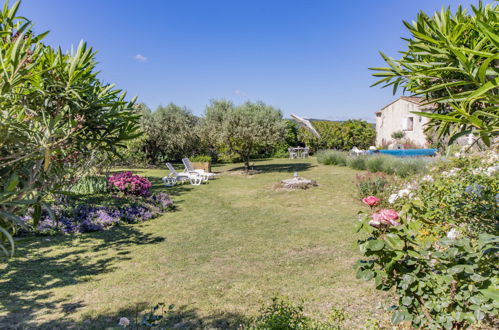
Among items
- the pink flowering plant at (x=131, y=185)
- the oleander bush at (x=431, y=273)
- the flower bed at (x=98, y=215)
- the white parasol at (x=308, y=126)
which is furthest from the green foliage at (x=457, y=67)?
the white parasol at (x=308, y=126)

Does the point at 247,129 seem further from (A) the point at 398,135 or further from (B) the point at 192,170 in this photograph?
(A) the point at 398,135

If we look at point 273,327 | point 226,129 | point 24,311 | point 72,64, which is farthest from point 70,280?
point 226,129

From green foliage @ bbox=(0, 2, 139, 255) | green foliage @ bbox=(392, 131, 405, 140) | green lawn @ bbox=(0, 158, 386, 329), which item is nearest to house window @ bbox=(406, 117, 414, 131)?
green foliage @ bbox=(392, 131, 405, 140)

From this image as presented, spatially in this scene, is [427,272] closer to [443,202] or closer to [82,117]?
[443,202]

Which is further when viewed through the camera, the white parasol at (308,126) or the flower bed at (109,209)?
the white parasol at (308,126)

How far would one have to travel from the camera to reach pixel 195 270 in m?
5.63

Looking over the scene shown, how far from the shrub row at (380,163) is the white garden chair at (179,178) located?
Answer: 957cm

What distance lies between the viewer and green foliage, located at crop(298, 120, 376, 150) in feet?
106

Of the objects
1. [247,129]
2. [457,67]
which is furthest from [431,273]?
[247,129]

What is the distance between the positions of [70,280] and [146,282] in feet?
4.46

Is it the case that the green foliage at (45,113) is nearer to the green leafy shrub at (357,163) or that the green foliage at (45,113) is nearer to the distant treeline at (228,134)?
the distant treeline at (228,134)

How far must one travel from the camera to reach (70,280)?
5.30m

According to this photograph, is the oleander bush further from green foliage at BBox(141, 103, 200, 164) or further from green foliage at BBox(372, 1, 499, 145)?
green foliage at BBox(141, 103, 200, 164)

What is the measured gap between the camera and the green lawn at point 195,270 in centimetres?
414
